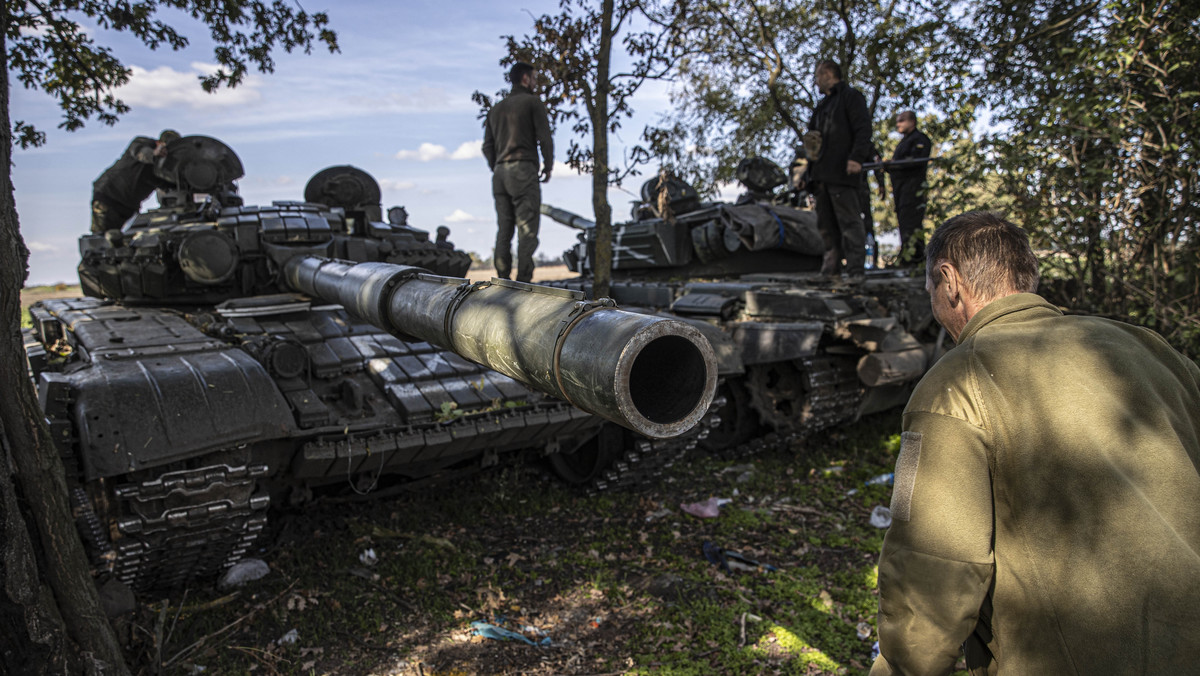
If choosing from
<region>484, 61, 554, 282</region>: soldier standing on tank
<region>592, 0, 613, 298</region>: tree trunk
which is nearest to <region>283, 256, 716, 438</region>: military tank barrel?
<region>592, 0, 613, 298</region>: tree trunk

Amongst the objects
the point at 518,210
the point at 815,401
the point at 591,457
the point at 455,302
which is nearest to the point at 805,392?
the point at 815,401

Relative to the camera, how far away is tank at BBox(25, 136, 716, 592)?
7.25 ft

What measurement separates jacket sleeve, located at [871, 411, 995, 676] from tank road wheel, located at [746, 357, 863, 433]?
16.8 feet

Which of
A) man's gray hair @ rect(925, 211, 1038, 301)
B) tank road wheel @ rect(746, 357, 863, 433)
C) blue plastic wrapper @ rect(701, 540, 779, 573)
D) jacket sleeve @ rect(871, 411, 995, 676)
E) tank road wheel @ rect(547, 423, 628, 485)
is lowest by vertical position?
blue plastic wrapper @ rect(701, 540, 779, 573)

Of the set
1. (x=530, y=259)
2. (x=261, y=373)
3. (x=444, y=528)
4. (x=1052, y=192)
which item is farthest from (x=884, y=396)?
(x=261, y=373)

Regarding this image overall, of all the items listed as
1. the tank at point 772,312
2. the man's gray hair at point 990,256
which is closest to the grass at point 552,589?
the tank at point 772,312

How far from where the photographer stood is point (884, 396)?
7.73m

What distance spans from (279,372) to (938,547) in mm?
4067

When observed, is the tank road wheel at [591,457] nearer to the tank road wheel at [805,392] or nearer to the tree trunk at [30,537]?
the tank road wheel at [805,392]

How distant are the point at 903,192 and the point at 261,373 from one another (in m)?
7.87

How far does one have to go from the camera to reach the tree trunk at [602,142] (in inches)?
262

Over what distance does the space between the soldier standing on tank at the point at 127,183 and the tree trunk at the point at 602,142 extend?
370 centimetres

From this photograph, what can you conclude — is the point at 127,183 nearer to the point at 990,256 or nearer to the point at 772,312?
the point at 772,312

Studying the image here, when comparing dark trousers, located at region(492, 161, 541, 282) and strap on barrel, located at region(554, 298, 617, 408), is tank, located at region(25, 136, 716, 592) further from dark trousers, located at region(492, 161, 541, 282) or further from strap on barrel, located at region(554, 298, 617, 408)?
dark trousers, located at region(492, 161, 541, 282)
